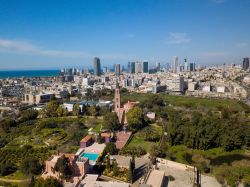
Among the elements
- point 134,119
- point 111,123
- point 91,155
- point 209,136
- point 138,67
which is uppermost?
point 138,67

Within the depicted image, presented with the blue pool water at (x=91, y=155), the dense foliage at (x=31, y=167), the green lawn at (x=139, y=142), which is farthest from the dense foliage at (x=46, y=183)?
the green lawn at (x=139, y=142)

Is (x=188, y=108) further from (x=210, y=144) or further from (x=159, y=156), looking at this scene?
(x=159, y=156)

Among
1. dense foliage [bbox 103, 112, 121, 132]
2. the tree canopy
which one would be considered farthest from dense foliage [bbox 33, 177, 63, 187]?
the tree canopy

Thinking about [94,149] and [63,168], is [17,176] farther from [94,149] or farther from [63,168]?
[94,149]

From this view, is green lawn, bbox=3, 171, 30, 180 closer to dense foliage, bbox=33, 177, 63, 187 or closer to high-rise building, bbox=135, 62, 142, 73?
dense foliage, bbox=33, 177, 63, 187

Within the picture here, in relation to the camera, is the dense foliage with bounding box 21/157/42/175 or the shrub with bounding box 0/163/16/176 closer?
the dense foliage with bounding box 21/157/42/175

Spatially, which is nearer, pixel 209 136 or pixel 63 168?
pixel 63 168

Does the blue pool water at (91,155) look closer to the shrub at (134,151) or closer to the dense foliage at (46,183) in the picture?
the shrub at (134,151)

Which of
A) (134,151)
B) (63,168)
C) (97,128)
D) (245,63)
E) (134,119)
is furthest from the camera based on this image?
(245,63)

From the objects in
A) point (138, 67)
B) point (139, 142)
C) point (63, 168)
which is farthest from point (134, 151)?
point (138, 67)

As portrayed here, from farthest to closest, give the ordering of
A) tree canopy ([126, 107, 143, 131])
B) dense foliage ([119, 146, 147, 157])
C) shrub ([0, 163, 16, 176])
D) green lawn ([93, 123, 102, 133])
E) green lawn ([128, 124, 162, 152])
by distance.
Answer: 1. green lawn ([93, 123, 102, 133])
2. tree canopy ([126, 107, 143, 131])
3. green lawn ([128, 124, 162, 152])
4. dense foliage ([119, 146, 147, 157])
5. shrub ([0, 163, 16, 176])

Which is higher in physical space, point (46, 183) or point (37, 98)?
point (37, 98)

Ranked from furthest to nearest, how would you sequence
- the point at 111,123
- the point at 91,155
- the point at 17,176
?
the point at 111,123, the point at 91,155, the point at 17,176
